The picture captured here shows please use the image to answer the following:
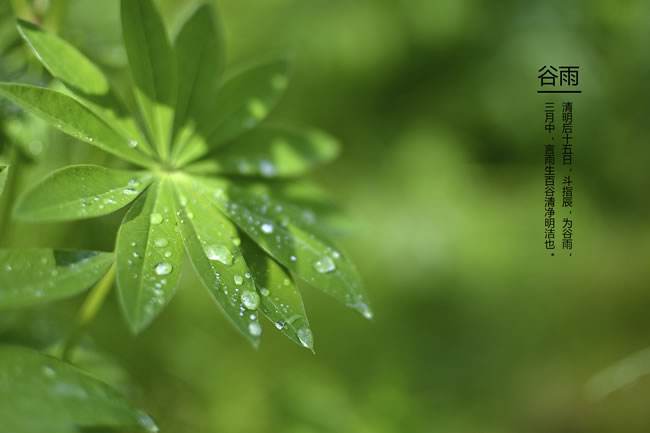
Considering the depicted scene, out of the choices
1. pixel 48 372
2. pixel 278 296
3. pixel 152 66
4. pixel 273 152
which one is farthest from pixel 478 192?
pixel 48 372

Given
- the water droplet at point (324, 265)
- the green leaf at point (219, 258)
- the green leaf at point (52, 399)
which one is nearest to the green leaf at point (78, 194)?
the green leaf at point (219, 258)

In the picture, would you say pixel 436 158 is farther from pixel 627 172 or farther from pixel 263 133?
pixel 263 133

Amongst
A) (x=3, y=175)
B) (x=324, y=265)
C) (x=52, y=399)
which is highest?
(x=324, y=265)

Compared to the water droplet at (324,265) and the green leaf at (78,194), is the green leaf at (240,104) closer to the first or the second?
the green leaf at (78,194)

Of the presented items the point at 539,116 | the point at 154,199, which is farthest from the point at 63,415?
the point at 539,116

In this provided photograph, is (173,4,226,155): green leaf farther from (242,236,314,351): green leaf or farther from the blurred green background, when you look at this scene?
the blurred green background

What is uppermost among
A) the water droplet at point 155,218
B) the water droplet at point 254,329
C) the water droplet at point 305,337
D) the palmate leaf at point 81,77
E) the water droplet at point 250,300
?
the palmate leaf at point 81,77

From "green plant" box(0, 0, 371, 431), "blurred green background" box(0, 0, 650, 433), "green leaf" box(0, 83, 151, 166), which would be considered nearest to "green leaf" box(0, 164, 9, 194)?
"green plant" box(0, 0, 371, 431)

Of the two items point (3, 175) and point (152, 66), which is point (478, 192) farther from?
point (3, 175)
